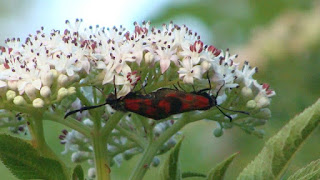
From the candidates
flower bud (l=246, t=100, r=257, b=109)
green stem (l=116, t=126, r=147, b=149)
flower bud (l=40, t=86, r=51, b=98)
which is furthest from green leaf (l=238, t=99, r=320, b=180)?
flower bud (l=40, t=86, r=51, b=98)

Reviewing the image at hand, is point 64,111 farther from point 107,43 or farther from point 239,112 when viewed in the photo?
point 239,112

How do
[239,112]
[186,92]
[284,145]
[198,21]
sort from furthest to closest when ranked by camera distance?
1. [198,21]
2. [239,112]
3. [186,92]
4. [284,145]

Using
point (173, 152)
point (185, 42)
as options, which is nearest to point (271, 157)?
point (173, 152)

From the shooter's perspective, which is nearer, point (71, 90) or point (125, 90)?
point (71, 90)

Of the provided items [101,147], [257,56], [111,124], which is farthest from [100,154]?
[257,56]

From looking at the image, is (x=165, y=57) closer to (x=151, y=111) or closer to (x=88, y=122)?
(x=151, y=111)

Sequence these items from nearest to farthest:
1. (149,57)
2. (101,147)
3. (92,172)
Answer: (149,57)
(101,147)
(92,172)

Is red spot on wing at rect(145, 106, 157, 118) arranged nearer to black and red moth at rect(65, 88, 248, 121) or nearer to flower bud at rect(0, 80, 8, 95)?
black and red moth at rect(65, 88, 248, 121)

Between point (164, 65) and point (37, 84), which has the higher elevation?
point (164, 65)
